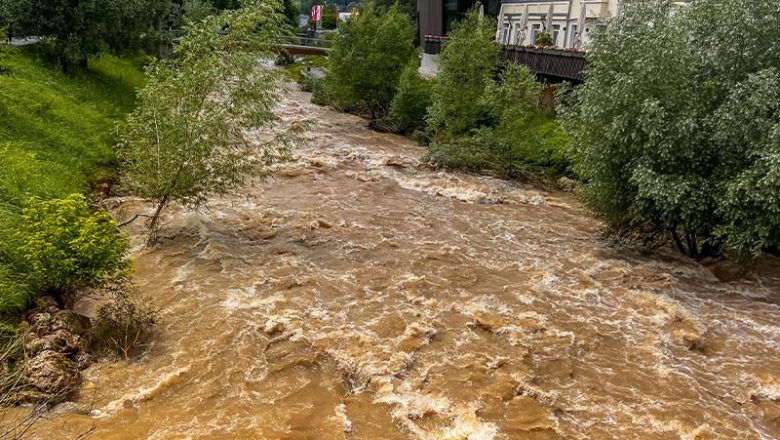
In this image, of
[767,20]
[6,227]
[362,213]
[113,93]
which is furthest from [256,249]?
[113,93]

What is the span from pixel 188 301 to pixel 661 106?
45.9 feet

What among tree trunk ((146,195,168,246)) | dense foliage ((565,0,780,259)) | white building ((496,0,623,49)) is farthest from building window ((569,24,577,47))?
tree trunk ((146,195,168,246))

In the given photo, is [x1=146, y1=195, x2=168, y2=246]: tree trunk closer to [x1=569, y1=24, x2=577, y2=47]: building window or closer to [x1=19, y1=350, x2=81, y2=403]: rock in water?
[x1=19, y1=350, x2=81, y2=403]: rock in water

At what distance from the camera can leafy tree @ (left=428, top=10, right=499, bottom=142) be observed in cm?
3003

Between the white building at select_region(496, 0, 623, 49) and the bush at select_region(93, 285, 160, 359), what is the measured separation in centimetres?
2632

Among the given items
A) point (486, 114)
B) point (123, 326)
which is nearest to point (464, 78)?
point (486, 114)

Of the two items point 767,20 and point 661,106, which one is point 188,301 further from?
point 767,20

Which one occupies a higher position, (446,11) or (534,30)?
(446,11)

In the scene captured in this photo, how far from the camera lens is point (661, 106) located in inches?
658

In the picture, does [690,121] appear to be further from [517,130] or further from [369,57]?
[369,57]

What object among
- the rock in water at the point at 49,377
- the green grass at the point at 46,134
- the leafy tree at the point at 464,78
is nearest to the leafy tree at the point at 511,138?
the leafy tree at the point at 464,78

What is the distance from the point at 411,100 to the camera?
36.5 m

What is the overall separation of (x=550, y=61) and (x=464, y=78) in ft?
16.5

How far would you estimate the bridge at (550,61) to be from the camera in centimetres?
2939
